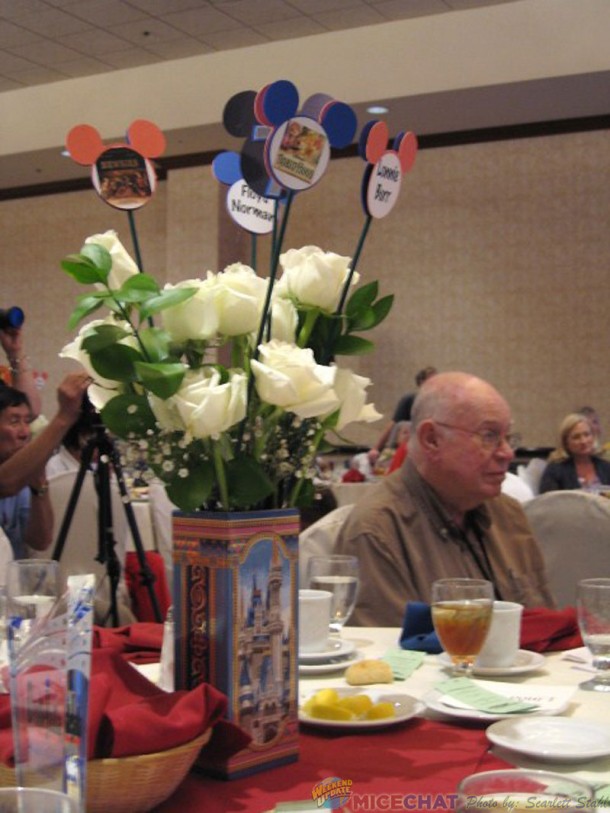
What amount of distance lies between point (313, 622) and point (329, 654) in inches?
2.2

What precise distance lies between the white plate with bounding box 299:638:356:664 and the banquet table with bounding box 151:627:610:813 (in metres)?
0.17

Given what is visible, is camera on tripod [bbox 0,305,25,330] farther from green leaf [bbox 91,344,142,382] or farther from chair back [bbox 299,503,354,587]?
green leaf [bbox 91,344,142,382]

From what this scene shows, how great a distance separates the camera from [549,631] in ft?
5.71

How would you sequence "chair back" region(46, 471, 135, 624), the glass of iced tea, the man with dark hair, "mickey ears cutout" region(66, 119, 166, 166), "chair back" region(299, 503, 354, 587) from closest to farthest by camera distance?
the glass of iced tea, "mickey ears cutout" region(66, 119, 166, 166), "chair back" region(299, 503, 354, 587), the man with dark hair, "chair back" region(46, 471, 135, 624)

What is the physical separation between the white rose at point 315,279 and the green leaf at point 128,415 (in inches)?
8.4

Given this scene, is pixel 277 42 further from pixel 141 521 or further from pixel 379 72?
pixel 141 521

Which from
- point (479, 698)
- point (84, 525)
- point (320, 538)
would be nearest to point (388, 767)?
point (479, 698)

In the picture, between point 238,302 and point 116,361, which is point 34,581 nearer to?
point 116,361

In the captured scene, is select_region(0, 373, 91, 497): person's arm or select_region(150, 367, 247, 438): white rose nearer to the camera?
select_region(150, 367, 247, 438): white rose

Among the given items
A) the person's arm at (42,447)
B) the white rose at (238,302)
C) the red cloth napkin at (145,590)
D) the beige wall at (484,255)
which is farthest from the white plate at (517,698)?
the beige wall at (484,255)

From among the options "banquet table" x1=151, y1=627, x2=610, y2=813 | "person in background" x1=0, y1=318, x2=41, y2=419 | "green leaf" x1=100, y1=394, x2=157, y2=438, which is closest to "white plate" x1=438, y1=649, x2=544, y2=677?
"banquet table" x1=151, y1=627, x2=610, y2=813

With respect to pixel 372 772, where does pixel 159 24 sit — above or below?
above

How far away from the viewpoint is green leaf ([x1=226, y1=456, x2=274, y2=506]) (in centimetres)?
117

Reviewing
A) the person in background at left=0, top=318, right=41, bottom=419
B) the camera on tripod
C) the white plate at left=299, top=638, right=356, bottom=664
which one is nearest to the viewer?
the white plate at left=299, top=638, right=356, bottom=664
